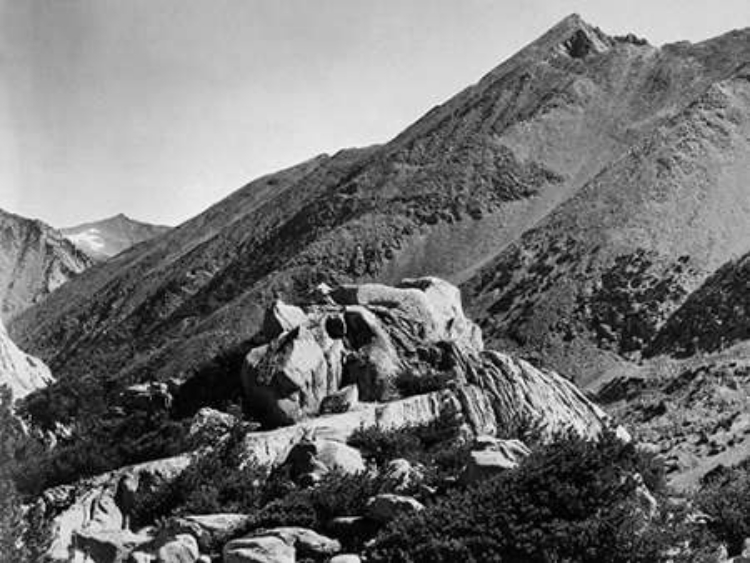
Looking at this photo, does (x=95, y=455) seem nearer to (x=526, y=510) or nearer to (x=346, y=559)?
(x=346, y=559)

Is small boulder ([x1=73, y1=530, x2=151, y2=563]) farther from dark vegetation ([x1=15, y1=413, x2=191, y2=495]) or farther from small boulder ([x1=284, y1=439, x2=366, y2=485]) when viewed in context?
dark vegetation ([x1=15, y1=413, x2=191, y2=495])

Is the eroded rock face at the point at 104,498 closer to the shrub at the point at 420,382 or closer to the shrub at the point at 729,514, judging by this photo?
the shrub at the point at 420,382

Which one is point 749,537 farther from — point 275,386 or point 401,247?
point 401,247

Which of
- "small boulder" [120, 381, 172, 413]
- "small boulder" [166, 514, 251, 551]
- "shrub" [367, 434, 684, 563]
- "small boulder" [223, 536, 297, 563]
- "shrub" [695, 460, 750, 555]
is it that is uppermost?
"small boulder" [120, 381, 172, 413]

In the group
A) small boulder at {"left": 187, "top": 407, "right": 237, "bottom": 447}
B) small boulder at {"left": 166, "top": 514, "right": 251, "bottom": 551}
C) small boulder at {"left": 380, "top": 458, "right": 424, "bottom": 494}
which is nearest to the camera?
small boulder at {"left": 166, "top": 514, "right": 251, "bottom": 551}

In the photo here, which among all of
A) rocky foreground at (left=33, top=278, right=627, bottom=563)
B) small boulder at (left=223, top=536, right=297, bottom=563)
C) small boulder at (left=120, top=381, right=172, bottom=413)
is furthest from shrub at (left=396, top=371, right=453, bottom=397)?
small boulder at (left=223, top=536, right=297, bottom=563)

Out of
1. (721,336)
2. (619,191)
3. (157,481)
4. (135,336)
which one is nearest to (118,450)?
(157,481)

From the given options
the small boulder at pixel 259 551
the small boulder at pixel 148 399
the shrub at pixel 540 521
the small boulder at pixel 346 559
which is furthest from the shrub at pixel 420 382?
the small boulder at pixel 346 559
